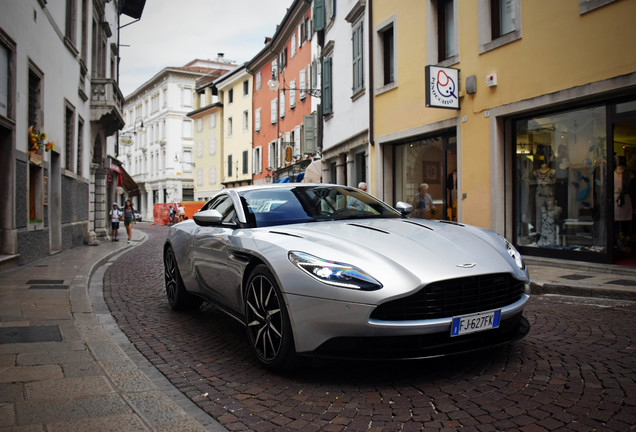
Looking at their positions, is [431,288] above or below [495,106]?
below

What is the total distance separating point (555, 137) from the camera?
9.94 metres

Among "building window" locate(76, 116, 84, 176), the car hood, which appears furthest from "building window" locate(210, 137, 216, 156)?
the car hood

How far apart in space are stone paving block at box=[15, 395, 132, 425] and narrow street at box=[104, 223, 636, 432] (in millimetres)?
497

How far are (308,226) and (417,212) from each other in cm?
958

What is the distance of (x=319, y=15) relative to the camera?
73.3 feet

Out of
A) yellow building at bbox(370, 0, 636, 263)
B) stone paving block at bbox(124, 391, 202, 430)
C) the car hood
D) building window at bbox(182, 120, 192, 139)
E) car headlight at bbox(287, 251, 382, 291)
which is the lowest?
stone paving block at bbox(124, 391, 202, 430)

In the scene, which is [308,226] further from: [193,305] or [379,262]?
[193,305]

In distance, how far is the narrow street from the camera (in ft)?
9.42

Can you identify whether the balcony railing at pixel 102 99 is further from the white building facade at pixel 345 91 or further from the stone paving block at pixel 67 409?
the stone paving block at pixel 67 409

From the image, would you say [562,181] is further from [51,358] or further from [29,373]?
[29,373]

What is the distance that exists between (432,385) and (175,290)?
12.2 ft

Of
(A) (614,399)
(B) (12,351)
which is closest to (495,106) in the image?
(A) (614,399)

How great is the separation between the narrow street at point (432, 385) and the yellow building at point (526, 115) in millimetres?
4704

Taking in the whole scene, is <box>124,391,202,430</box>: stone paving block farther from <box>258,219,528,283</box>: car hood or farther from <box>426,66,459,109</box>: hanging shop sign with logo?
<box>426,66,459,109</box>: hanging shop sign with logo
